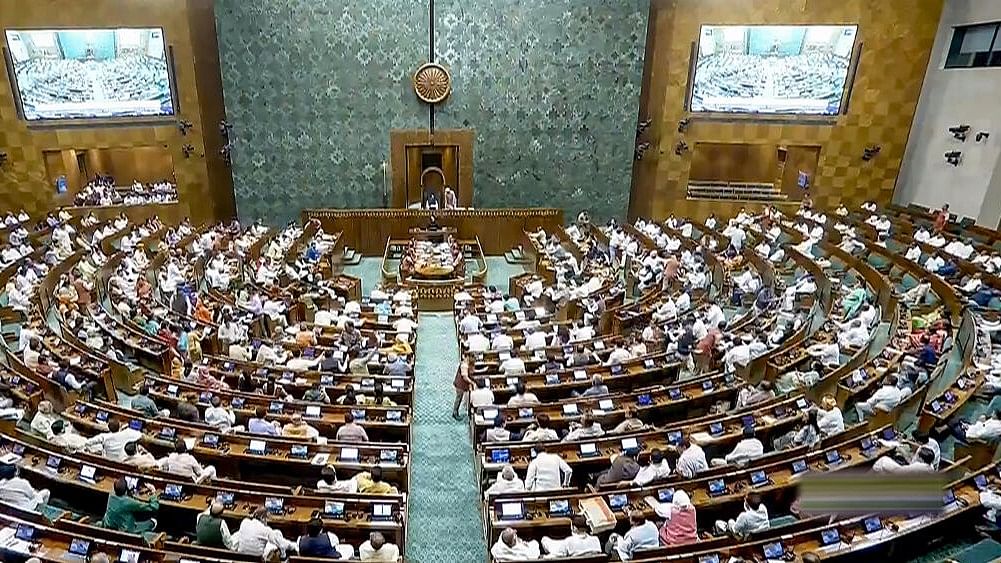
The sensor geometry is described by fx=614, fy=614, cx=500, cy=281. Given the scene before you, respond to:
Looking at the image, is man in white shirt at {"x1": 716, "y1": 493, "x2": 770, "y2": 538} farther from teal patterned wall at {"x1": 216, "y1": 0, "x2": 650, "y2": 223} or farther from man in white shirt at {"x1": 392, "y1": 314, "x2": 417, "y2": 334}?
teal patterned wall at {"x1": 216, "y1": 0, "x2": 650, "y2": 223}

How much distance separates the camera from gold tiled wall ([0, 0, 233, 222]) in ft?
57.9

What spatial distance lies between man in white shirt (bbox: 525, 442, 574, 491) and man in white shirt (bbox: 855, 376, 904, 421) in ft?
15.0

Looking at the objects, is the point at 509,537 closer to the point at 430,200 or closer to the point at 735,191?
the point at 430,200

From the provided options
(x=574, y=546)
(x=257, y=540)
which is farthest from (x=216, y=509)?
(x=574, y=546)

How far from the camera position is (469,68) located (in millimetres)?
20547

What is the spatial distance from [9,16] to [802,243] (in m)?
22.9

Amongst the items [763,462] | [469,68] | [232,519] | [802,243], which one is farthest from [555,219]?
[232,519]

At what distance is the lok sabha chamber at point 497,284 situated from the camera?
658 cm

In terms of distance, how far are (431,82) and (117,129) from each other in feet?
32.5

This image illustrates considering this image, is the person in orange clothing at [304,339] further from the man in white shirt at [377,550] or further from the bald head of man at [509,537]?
the bald head of man at [509,537]

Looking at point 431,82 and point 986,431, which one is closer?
point 986,431

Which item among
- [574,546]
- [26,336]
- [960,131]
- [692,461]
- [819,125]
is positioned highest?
[819,125]

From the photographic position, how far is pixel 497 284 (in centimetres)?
1750

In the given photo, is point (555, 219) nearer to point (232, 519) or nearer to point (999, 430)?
point (999, 430)
